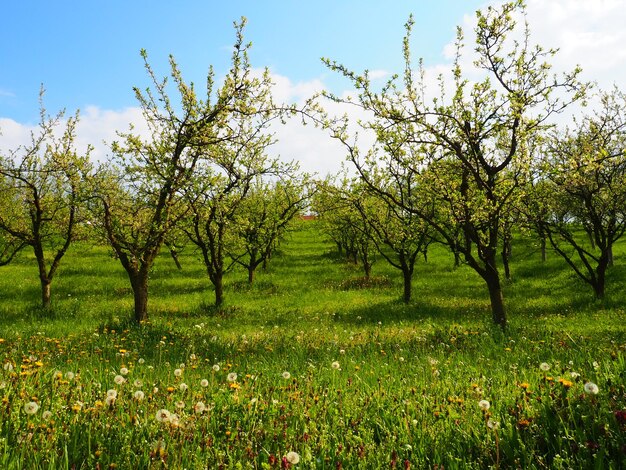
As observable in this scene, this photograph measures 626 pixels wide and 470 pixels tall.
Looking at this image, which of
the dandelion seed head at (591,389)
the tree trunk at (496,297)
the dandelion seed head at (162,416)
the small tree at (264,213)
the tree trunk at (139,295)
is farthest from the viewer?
the small tree at (264,213)

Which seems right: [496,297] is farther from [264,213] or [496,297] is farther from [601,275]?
[264,213]

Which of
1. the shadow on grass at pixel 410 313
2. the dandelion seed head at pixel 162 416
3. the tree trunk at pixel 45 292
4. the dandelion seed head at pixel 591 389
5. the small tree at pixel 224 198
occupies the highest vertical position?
the small tree at pixel 224 198

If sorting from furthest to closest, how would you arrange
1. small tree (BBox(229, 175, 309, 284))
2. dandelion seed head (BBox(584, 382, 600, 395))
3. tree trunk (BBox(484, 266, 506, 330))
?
small tree (BBox(229, 175, 309, 284)), tree trunk (BBox(484, 266, 506, 330)), dandelion seed head (BBox(584, 382, 600, 395))

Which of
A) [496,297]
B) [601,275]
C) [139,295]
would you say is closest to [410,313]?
[496,297]

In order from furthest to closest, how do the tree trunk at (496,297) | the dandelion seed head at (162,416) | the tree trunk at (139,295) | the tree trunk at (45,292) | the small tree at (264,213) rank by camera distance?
the small tree at (264,213) → the tree trunk at (45,292) → the tree trunk at (139,295) → the tree trunk at (496,297) → the dandelion seed head at (162,416)

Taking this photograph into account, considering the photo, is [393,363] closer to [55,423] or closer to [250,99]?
[55,423]

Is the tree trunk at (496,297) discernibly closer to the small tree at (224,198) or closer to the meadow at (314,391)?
the meadow at (314,391)

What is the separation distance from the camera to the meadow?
3.22 m

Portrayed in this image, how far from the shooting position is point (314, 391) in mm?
5211

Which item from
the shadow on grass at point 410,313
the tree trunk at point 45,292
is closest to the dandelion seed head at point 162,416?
the shadow on grass at point 410,313

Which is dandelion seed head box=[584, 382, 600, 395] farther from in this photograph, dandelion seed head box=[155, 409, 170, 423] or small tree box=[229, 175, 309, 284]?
small tree box=[229, 175, 309, 284]

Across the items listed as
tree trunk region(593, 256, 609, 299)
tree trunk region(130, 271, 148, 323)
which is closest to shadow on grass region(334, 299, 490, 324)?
tree trunk region(593, 256, 609, 299)

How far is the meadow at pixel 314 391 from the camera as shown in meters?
3.22

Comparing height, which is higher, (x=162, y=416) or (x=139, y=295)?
(x=162, y=416)
